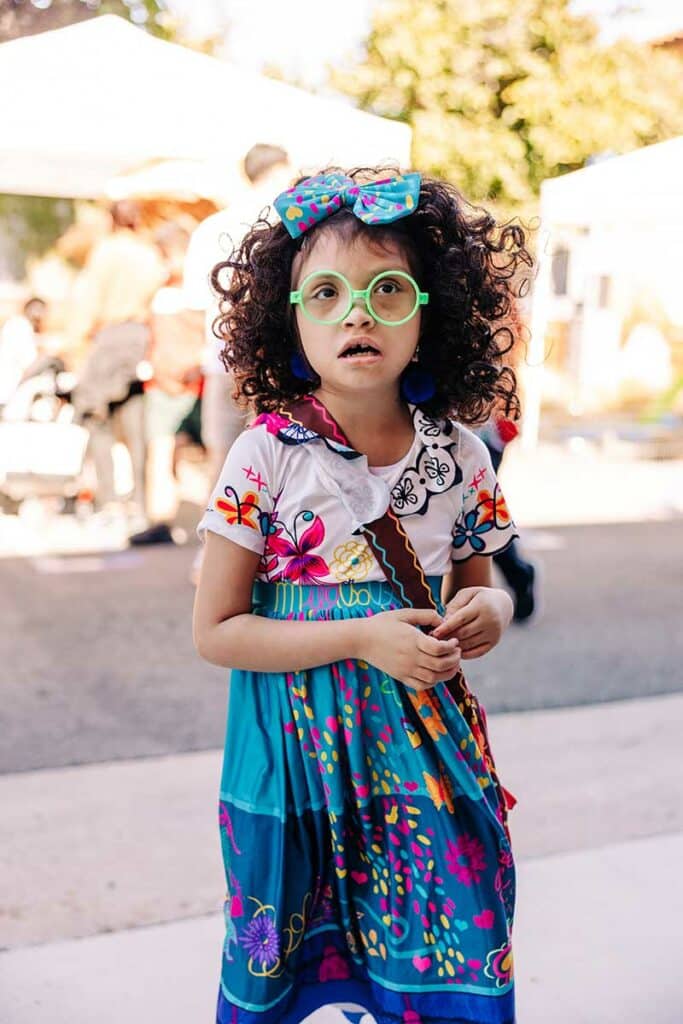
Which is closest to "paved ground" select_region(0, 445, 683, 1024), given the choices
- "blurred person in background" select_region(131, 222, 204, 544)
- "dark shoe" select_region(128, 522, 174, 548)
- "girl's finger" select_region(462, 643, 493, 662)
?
"dark shoe" select_region(128, 522, 174, 548)

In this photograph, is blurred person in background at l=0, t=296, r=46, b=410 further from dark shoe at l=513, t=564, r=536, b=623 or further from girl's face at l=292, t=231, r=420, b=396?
girl's face at l=292, t=231, r=420, b=396

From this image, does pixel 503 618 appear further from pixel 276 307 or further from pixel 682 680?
pixel 682 680

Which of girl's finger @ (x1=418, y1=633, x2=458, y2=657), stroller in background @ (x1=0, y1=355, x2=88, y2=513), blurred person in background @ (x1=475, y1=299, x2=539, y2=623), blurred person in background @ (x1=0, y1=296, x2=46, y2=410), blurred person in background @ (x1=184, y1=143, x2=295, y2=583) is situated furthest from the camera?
blurred person in background @ (x1=0, y1=296, x2=46, y2=410)

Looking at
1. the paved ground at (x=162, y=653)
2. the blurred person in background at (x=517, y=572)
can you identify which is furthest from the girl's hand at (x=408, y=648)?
the blurred person in background at (x=517, y=572)

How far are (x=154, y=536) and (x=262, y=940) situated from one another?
5009 mm

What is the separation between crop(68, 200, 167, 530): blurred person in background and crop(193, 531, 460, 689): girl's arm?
16.7 feet

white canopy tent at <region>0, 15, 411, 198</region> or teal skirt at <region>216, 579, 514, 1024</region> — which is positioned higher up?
white canopy tent at <region>0, 15, 411, 198</region>

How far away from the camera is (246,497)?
150 centimetres

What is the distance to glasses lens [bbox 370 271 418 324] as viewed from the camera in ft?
4.85

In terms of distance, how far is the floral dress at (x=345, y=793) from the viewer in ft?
4.90

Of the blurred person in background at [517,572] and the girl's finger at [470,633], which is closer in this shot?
the girl's finger at [470,633]

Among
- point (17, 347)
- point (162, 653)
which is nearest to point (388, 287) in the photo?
point (162, 653)

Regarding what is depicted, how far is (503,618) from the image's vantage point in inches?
61.5

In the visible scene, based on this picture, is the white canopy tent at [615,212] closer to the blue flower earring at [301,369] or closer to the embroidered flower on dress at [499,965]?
the blue flower earring at [301,369]
